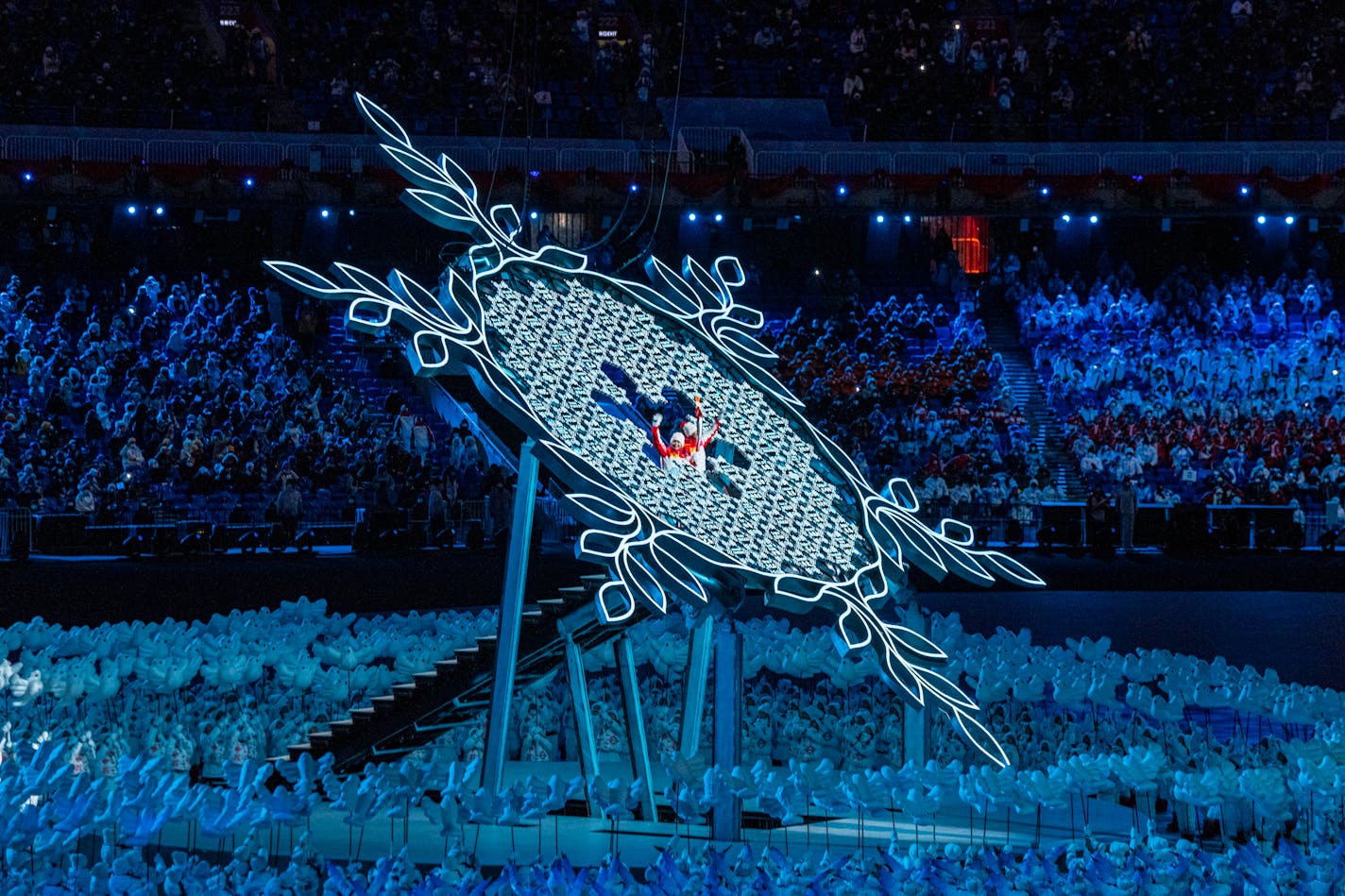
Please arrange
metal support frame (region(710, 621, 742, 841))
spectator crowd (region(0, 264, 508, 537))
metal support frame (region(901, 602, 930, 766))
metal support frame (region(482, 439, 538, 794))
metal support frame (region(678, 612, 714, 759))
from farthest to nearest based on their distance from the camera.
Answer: spectator crowd (region(0, 264, 508, 537))
metal support frame (region(901, 602, 930, 766))
metal support frame (region(678, 612, 714, 759))
metal support frame (region(710, 621, 742, 841))
metal support frame (region(482, 439, 538, 794))

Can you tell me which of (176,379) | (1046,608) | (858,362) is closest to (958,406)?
(858,362)

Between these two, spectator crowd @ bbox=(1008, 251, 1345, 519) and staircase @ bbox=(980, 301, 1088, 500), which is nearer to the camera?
spectator crowd @ bbox=(1008, 251, 1345, 519)

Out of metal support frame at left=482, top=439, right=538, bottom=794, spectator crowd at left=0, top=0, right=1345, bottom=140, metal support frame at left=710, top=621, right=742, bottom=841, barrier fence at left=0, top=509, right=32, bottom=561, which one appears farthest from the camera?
spectator crowd at left=0, top=0, right=1345, bottom=140

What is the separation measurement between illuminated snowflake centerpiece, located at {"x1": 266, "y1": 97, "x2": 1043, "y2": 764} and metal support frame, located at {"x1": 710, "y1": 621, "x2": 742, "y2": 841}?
0.68m

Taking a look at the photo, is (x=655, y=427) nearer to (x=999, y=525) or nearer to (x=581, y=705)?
(x=581, y=705)

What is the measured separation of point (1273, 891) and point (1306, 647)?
41.4 ft

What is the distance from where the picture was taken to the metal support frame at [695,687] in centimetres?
1272

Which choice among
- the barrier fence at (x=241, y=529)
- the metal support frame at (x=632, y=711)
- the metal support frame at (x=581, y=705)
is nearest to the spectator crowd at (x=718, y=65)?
the barrier fence at (x=241, y=529)

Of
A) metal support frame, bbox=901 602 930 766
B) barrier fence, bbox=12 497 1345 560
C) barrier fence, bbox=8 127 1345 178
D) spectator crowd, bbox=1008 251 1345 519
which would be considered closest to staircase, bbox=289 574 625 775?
metal support frame, bbox=901 602 930 766

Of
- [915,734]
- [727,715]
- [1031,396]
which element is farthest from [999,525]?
[727,715]

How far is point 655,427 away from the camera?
12195 mm

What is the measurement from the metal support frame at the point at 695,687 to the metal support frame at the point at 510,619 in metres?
1.36

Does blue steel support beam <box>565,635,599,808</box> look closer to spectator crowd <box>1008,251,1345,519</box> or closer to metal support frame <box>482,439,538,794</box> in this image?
metal support frame <box>482,439,538,794</box>

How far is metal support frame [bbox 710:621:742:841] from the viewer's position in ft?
38.3
